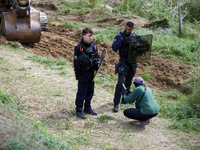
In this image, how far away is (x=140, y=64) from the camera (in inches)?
390

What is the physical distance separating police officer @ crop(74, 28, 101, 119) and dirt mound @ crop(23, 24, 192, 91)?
11.5 feet

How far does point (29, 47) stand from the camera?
33.7 ft

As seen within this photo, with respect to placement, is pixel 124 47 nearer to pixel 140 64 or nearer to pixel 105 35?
pixel 140 64

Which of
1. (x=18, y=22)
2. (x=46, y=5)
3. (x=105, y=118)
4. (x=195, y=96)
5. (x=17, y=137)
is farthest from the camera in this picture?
(x=46, y=5)

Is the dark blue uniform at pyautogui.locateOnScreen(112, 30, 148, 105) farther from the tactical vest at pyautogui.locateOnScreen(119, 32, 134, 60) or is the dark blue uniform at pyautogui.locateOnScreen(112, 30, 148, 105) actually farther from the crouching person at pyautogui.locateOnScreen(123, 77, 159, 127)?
the crouching person at pyautogui.locateOnScreen(123, 77, 159, 127)

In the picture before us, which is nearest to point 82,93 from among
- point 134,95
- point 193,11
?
point 134,95

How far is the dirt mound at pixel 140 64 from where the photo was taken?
27.8 feet

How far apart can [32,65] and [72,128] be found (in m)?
4.07

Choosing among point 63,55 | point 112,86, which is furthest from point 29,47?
point 112,86

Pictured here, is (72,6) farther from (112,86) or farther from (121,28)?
(112,86)

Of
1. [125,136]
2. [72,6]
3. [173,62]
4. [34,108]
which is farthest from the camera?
[72,6]

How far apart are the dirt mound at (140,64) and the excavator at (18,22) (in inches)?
74.8

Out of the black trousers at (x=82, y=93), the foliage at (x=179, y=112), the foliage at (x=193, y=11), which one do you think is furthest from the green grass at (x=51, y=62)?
the foliage at (x=193, y=11)

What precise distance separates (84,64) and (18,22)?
3800mm
